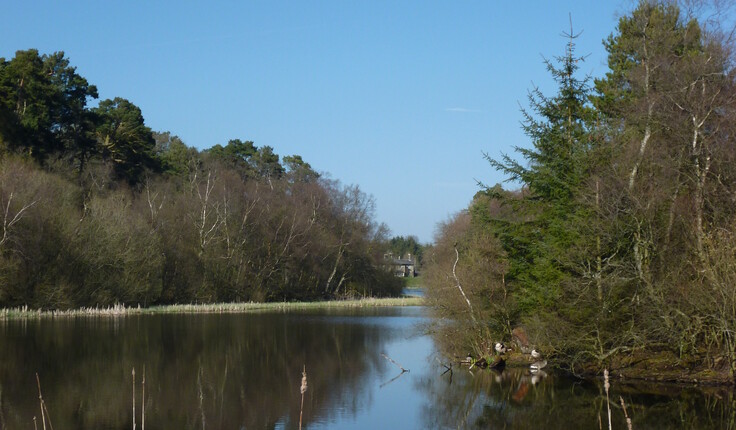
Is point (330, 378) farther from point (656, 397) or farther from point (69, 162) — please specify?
point (69, 162)

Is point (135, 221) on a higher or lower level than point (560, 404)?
higher

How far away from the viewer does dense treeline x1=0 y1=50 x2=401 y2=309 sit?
134 feet

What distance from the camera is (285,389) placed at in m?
21.2

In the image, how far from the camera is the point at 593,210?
22.2 meters

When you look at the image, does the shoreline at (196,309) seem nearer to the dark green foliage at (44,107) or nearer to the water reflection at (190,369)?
the water reflection at (190,369)

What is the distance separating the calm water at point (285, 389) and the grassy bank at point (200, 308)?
490 cm

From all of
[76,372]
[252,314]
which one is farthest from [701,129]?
[252,314]

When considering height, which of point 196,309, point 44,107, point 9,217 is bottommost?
point 196,309

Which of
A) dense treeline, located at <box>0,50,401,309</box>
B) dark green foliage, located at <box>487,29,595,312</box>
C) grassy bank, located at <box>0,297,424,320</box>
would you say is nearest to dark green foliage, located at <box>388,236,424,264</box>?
dense treeline, located at <box>0,50,401,309</box>

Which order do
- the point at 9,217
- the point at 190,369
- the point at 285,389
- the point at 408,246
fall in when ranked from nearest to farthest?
the point at 285,389
the point at 190,369
the point at 9,217
the point at 408,246

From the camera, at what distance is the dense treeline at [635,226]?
814 inches

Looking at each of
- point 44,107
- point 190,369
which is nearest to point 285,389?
point 190,369

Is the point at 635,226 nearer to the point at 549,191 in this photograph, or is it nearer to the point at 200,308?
the point at 549,191

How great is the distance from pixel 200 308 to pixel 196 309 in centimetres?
43
